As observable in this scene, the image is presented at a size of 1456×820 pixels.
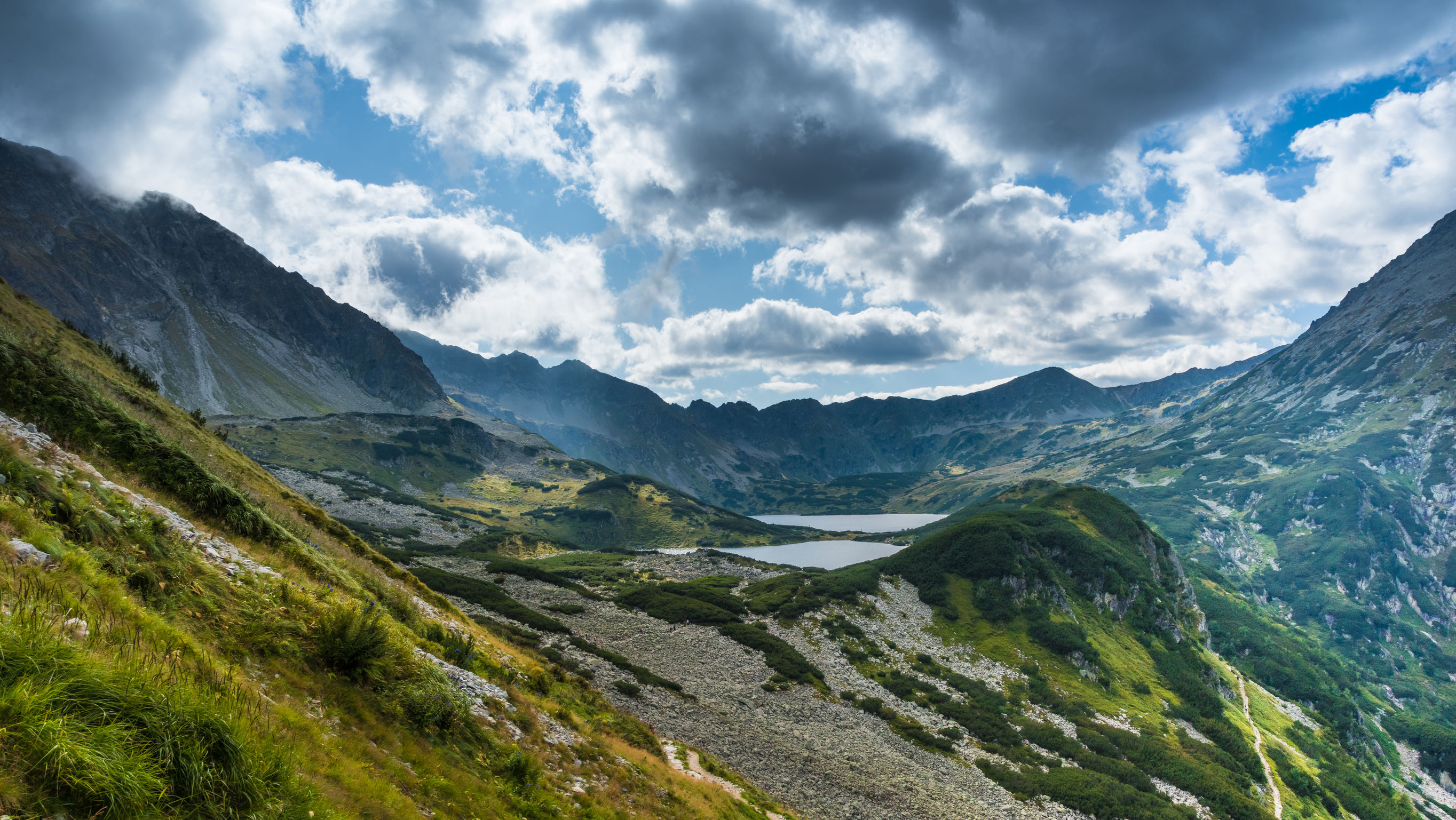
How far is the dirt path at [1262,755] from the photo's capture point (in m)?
66.9

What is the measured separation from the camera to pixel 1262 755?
252 feet

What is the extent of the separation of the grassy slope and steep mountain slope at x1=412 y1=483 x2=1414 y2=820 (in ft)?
86.1

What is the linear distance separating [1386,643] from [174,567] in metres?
300

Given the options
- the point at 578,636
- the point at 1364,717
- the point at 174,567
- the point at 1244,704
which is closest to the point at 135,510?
the point at 174,567

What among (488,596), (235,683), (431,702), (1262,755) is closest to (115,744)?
(235,683)

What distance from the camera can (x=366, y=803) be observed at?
8742 mm

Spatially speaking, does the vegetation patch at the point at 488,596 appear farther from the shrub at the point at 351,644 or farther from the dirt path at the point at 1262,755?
the dirt path at the point at 1262,755

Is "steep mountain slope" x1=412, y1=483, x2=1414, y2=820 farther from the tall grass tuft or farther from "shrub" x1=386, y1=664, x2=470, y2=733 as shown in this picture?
the tall grass tuft

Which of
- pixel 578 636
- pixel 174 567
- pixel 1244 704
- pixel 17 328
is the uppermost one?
pixel 17 328

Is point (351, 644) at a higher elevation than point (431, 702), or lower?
higher

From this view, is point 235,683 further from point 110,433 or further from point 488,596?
point 488,596

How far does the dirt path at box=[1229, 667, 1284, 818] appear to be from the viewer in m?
66.9

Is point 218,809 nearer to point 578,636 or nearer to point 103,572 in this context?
point 103,572

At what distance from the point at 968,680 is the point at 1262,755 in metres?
42.1
